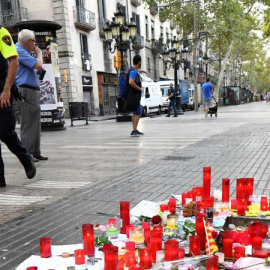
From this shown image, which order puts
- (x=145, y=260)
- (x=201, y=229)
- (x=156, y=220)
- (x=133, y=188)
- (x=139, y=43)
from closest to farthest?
(x=145, y=260)
(x=201, y=229)
(x=156, y=220)
(x=133, y=188)
(x=139, y=43)

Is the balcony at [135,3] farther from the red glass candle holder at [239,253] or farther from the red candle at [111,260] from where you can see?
the red candle at [111,260]

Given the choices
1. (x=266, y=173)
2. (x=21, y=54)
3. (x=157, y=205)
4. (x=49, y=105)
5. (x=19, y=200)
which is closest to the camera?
(x=157, y=205)

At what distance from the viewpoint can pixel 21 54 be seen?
17.4 feet

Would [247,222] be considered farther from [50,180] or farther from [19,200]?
[50,180]

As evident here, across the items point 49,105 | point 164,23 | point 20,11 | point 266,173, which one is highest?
point 164,23

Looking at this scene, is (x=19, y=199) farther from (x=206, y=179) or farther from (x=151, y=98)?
(x=151, y=98)

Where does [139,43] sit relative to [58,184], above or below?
above

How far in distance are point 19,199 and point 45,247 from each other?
1.67m

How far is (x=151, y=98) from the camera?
2378 centimetres

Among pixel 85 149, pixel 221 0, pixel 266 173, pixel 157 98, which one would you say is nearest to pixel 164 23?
pixel 221 0

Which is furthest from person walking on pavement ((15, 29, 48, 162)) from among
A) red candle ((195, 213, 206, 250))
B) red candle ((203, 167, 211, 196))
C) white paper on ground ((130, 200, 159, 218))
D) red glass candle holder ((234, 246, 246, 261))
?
red glass candle holder ((234, 246, 246, 261))

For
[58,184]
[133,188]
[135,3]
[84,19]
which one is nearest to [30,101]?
[58,184]

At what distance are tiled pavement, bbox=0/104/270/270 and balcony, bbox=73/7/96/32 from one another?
20056 millimetres

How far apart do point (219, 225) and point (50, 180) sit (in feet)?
8.79
